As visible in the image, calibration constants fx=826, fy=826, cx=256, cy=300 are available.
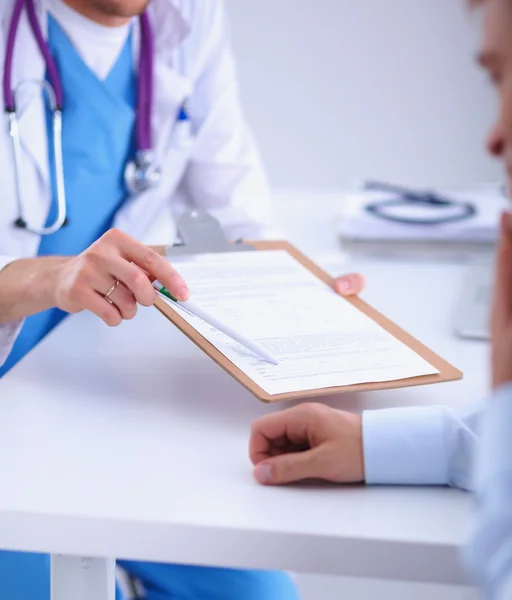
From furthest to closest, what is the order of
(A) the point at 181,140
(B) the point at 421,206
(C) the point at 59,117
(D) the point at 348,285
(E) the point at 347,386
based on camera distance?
(B) the point at 421,206, (A) the point at 181,140, (C) the point at 59,117, (D) the point at 348,285, (E) the point at 347,386

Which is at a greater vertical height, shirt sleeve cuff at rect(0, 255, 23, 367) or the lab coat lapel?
the lab coat lapel

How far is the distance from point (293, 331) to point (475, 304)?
1.27 ft

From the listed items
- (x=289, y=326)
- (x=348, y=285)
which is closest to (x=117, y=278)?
(x=289, y=326)

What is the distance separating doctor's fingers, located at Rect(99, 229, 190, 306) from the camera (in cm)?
84

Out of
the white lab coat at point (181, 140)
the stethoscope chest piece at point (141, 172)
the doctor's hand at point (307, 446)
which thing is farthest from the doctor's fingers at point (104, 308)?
the stethoscope chest piece at point (141, 172)

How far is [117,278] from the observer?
2.79 ft

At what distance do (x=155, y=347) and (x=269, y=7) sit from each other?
1.61 m

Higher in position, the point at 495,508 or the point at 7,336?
the point at 495,508

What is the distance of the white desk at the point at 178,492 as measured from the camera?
60 centimetres

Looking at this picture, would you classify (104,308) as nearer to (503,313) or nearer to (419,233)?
(503,313)

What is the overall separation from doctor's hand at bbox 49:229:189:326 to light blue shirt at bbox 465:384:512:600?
420 millimetres

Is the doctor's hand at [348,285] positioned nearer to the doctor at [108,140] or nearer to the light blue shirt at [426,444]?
the doctor at [108,140]

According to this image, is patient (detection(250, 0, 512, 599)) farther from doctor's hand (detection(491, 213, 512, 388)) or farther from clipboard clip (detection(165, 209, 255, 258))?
clipboard clip (detection(165, 209, 255, 258))

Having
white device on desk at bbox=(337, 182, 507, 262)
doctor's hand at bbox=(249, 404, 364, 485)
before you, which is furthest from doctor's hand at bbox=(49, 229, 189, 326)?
white device on desk at bbox=(337, 182, 507, 262)
